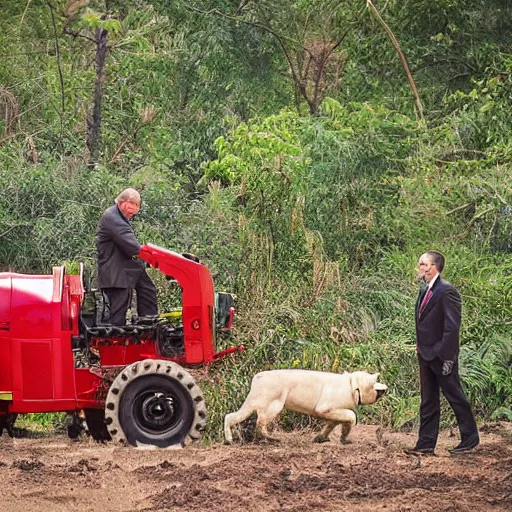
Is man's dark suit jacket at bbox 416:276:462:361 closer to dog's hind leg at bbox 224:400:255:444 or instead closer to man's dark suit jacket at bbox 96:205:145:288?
dog's hind leg at bbox 224:400:255:444

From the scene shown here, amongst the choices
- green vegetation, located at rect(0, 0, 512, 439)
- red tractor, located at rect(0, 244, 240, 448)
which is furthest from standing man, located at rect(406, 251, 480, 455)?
green vegetation, located at rect(0, 0, 512, 439)

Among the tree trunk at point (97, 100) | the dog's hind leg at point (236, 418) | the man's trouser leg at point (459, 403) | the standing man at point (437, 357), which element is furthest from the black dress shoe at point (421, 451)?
the tree trunk at point (97, 100)

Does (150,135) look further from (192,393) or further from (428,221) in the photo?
(192,393)

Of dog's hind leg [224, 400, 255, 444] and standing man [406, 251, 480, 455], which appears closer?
standing man [406, 251, 480, 455]

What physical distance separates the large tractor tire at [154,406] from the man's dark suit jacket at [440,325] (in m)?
1.91

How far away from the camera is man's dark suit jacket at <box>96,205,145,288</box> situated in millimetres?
11076

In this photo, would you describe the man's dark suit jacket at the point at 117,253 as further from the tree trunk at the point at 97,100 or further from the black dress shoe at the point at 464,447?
the tree trunk at the point at 97,100

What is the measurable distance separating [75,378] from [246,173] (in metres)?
4.70

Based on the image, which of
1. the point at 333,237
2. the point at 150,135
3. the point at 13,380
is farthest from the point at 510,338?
the point at 150,135

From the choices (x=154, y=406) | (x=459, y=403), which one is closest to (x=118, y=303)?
(x=154, y=406)

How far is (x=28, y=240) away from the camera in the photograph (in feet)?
52.3

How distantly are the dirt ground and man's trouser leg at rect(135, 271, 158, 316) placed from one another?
125 cm

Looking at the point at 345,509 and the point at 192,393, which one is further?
the point at 192,393

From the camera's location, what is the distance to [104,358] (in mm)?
11266
